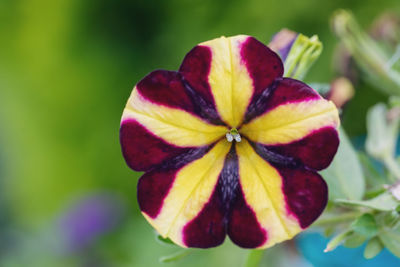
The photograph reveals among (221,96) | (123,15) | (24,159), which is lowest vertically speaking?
(24,159)

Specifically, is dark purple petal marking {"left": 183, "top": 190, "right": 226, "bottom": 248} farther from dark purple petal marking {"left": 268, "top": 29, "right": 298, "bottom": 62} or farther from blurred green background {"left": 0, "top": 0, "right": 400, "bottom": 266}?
blurred green background {"left": 0, "top": 0, "right": 400, "bottom": 266}

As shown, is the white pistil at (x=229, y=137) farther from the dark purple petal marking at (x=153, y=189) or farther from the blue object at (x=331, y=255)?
the blue object at (x=331, y=255)

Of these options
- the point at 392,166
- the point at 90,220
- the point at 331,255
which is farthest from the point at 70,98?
the point at 392,166

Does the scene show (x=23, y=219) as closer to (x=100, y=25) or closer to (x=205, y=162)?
(x=100, y=25)

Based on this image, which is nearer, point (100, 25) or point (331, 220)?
point (331, 220)

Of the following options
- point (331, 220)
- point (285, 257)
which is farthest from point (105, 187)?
point (331, 220)

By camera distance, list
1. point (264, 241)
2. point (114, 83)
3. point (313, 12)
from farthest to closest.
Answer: point (114, 83), point (313, 12), point (264, 241)

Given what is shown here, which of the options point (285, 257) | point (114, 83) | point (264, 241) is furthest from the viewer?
point (114, 83)

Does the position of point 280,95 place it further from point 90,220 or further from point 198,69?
point 90,220
